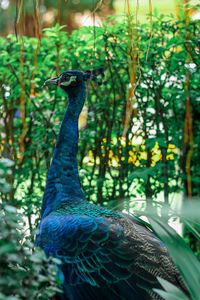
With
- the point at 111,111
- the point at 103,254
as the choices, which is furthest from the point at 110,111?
the point at 103,254

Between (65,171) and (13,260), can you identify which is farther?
(65,171)

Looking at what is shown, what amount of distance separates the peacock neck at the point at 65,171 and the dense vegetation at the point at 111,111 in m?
0.70

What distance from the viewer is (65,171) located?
417cm

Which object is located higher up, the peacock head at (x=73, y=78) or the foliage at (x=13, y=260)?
the peacock head at (x=73, y=78)

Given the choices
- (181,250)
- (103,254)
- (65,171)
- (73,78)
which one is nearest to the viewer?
(181,250)

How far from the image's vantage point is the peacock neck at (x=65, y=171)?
4062 millimetres

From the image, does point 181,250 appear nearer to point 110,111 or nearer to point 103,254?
point 103,254

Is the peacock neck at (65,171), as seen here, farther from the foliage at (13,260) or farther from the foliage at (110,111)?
the foliage at (13,260)

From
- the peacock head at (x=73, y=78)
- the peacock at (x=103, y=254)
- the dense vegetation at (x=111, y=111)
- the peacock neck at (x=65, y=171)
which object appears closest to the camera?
the peacock at (x=103, y=254)

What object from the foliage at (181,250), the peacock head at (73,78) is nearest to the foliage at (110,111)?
the peacock head at (73,78)

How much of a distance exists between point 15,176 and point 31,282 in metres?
3.26

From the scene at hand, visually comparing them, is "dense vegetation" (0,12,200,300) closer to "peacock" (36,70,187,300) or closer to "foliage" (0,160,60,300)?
"peacock" (36,70,187,300)

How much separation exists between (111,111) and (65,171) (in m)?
1.27

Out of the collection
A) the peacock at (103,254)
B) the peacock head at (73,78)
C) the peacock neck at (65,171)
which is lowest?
the peacock at (103,254)
